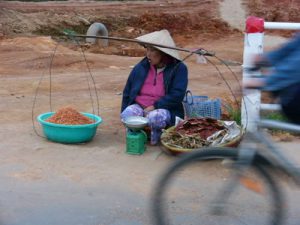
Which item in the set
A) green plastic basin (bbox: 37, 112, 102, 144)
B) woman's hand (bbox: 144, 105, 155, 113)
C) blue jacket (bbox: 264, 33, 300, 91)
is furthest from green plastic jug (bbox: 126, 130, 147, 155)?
blue jacket (bbox: 264, 33, 300, 91)

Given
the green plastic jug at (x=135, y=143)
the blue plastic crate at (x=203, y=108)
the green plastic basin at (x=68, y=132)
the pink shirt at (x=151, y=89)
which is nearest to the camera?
the green plastic jug at (x=135, y=143)

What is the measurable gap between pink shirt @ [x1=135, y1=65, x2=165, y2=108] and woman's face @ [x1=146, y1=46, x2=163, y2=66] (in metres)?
0.08

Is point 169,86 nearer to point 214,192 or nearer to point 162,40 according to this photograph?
point 162,40

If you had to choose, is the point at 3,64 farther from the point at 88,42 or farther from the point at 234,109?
the point at 234,109

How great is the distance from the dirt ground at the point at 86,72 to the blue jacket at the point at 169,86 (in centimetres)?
41

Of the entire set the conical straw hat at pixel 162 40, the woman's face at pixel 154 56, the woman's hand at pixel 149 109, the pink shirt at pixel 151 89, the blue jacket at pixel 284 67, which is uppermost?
the blue jacket at pixel 284 67

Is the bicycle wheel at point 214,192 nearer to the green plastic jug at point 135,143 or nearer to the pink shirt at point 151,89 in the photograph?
the green plastic jug at point 135,143

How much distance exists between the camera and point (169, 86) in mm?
6293

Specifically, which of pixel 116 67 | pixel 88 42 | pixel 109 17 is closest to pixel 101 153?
pixel 116 67

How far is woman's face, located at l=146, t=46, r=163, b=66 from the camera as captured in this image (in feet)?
20.5

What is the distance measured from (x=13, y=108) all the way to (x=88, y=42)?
9600mm

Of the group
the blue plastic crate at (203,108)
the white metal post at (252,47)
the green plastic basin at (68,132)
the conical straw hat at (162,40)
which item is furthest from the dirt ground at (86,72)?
the conical straw hat at (162,40)

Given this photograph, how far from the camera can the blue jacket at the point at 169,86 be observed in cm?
622

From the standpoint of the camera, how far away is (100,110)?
26.1 ft
